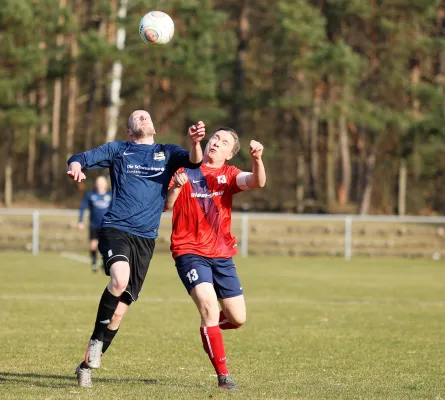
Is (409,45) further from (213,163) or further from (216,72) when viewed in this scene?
(213,163)

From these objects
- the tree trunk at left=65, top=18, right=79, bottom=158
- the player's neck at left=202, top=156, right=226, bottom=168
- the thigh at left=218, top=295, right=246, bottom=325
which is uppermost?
the tree trunk at left=65, top=18, right=79, bottom=158

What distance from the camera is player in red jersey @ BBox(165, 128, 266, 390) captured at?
844 cm

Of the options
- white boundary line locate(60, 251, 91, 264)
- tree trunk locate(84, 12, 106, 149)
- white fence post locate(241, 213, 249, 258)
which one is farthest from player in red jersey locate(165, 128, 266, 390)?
tree trunk locate(84, 12, 106, 149)

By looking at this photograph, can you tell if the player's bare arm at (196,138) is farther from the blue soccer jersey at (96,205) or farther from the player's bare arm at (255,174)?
the blue soccer jersey at (96,205)

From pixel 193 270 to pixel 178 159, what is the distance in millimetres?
942

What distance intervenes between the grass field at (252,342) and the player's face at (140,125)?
2.10 meters

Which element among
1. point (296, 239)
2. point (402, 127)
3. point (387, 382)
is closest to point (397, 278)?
point (296, 239)

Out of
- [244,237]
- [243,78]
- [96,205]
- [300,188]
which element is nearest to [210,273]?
[96,205]

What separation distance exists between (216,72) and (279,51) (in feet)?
10.7

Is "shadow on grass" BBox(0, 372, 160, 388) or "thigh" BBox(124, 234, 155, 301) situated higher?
"thigh" BBox(124, 234, 155, 301)

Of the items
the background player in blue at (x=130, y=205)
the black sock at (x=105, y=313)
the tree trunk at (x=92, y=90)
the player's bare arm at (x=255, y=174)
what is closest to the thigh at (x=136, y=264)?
the background player in blue at (x=130, y=205)

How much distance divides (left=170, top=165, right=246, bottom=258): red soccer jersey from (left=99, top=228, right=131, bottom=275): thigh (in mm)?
438

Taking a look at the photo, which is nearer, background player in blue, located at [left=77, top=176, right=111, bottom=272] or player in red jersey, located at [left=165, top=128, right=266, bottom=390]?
player in red jersey, located at [left=165, top=128, right=266, bottom=390]

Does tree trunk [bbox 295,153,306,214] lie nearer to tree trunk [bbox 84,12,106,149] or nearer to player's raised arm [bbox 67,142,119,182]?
tree trunk [bbox 84,12,106,149]
